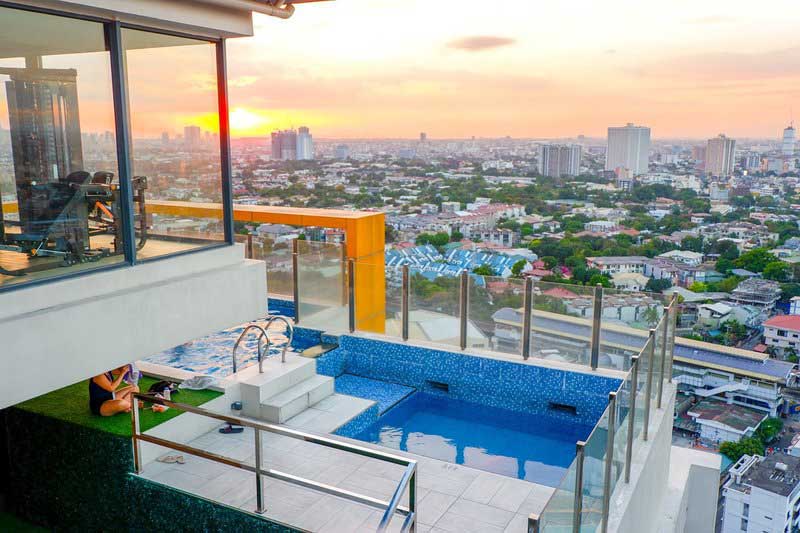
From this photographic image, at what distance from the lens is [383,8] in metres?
31.1

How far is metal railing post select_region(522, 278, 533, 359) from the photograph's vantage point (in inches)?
338

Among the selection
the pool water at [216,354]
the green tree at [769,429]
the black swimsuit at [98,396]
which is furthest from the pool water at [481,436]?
the green tree at [769,429]

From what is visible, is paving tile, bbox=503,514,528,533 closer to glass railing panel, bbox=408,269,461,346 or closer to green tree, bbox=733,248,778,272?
glass railing panel, bbox=408,269,461,346

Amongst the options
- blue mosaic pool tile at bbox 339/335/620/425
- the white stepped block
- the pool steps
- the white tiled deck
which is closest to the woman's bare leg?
the white tiled deck

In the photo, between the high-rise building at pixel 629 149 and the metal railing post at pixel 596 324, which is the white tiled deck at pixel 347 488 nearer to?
the metal railing post at pixel 596 324

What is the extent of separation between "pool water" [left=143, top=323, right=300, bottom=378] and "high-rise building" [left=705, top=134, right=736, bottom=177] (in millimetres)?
30222

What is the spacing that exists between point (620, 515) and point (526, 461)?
1.72 metres

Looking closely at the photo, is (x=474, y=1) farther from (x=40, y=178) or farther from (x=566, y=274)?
(x=40, y=178)

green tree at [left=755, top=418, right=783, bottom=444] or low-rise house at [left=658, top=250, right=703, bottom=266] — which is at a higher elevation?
low-rise house at [left=658, top=250, right=703, bottom=266]

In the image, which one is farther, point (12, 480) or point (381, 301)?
point (381, 301)

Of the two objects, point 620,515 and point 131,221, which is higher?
point 131,221

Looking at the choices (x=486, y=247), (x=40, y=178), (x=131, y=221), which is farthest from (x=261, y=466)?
(x=486, y=247)

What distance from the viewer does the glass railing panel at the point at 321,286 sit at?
10.2m

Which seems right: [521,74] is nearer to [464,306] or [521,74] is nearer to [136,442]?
[464,306]
